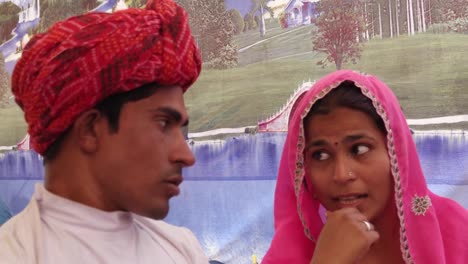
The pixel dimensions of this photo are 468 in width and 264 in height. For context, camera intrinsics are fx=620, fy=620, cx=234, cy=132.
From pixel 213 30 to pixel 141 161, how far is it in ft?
4.98

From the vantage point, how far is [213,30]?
104 inches

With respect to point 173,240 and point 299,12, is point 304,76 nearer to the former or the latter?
point 299,12

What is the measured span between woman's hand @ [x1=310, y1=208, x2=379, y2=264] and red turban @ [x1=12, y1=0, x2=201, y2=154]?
50 centimetres

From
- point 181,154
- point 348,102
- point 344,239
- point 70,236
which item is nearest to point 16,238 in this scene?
point 70,236

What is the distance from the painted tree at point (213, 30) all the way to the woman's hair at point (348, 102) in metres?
1.09

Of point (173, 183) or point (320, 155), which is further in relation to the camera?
point (320, 155)

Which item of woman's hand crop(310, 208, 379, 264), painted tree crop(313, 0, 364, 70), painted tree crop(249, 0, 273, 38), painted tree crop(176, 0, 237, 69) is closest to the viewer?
woman's hand crop(310, 208, 379, 264)

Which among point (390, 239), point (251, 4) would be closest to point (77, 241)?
point (390, 239)

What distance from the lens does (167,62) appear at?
123cm

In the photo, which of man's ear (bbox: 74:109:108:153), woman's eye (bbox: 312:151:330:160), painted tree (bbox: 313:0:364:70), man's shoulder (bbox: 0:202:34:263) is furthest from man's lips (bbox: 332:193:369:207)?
painted tree (bbox: 313:0:364:70)

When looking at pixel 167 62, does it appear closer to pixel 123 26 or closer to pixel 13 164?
pixel 123 26

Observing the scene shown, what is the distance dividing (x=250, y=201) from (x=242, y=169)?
0.46 feet

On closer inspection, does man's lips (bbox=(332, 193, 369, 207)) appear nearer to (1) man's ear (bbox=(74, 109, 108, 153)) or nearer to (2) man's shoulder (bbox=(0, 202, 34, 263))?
(1) man's ear (bbox=(74, 109, 108, 153))

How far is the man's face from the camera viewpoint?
120 cm
